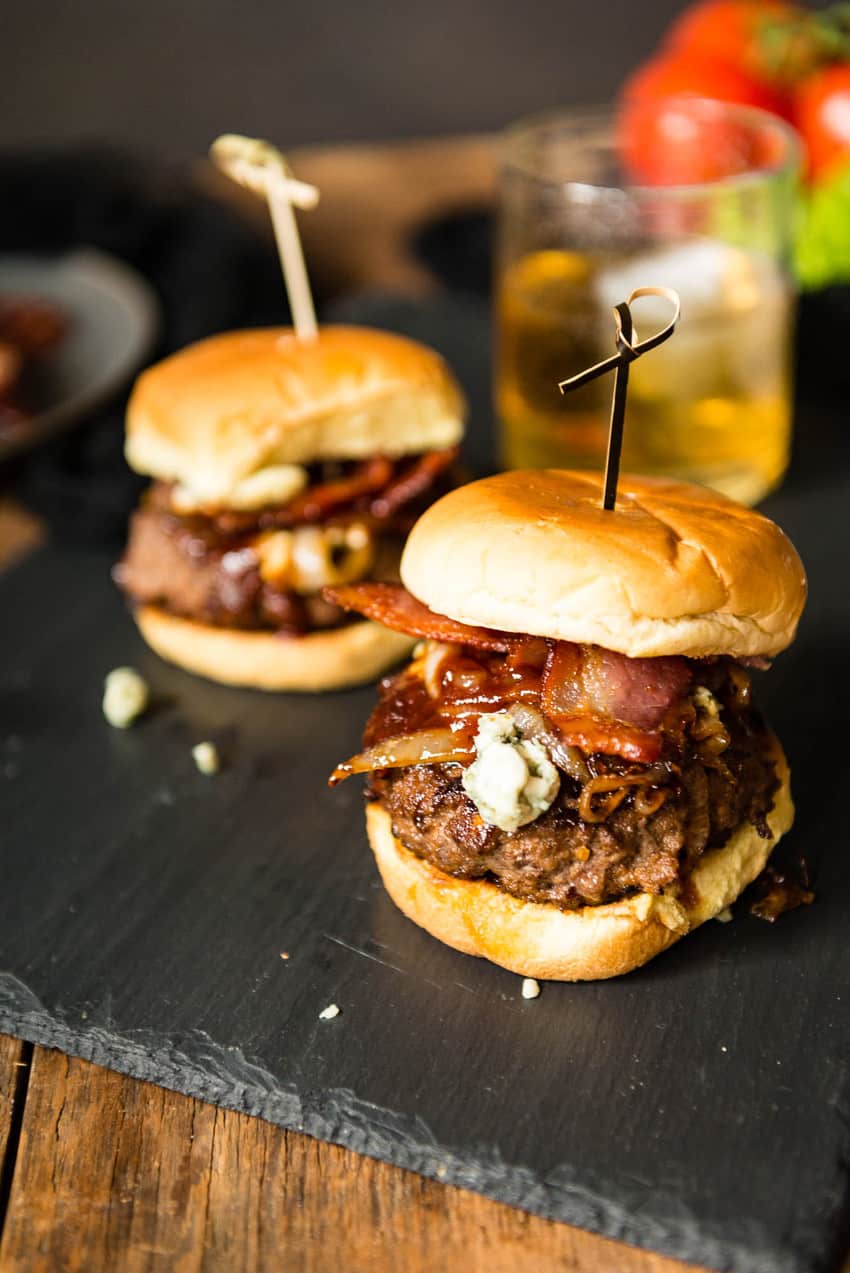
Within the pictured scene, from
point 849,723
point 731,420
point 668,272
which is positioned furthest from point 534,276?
point 849,723

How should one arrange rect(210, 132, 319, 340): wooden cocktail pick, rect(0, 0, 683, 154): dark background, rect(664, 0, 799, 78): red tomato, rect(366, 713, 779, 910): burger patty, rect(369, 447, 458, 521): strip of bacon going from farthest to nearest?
rect(0, 0, 683, 154): dark background → rect(664, 0, 799, 78): red tomato → rect(369, 447, 458, 521): strip of bacon → rect(210, 132, 319, 340): wooden cocktail pick → rect(366, 713, 779, 910): burger patty

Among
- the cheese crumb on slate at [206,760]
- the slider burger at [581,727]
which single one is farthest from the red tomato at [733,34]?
the cheese crumb on slate at [206,760]

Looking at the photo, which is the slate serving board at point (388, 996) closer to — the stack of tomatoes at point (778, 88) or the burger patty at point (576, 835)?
the burger patty at point (576, 835)

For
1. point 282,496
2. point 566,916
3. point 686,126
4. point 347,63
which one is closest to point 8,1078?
point 566,916

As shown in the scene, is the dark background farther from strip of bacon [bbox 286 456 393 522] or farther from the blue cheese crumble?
the blue cheese crumble

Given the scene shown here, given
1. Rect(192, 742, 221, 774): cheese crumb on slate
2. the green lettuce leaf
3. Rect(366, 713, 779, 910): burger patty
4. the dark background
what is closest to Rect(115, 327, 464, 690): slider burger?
Rect(192, 742, 221, 774): cheese crumb on slate
